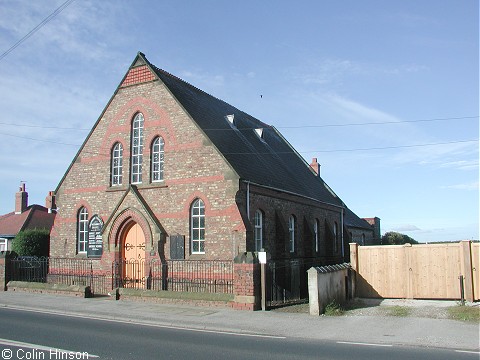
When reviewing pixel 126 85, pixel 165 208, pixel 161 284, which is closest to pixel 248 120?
pixel 126 85

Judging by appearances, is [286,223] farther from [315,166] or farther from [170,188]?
[315,166]

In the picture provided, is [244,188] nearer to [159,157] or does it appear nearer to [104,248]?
[159,157]

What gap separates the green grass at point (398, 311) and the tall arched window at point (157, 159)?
447 inches

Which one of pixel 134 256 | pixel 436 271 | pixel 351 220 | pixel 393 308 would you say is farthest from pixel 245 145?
pixel 351 220

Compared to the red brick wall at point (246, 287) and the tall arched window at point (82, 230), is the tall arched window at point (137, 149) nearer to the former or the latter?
the tall arched window at point (82, 230)

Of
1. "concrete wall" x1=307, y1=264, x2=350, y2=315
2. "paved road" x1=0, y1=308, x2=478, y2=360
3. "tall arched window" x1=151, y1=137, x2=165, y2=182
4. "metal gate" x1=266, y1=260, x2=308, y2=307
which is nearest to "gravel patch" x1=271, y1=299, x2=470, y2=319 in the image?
"concrete wall" x1=307, y1=264, x2=350, y2=315

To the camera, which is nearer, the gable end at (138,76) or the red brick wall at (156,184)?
the red brick wall at (156,184)

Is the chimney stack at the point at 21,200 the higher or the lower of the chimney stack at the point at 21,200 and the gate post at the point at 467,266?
the higher

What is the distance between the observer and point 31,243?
31.5 m

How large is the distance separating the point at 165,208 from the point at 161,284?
10.8ft

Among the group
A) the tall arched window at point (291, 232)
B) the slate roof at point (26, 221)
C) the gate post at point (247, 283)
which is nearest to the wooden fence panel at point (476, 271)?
the gate post at point (247, 283)

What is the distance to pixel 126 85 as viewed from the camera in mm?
23172

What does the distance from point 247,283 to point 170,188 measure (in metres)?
6.85

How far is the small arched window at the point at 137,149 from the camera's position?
22.4 metres
